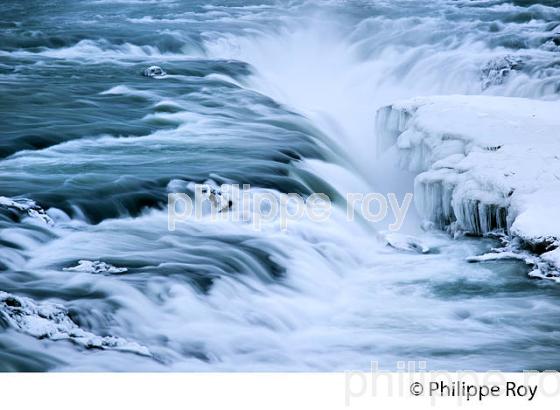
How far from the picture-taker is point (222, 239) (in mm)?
6496

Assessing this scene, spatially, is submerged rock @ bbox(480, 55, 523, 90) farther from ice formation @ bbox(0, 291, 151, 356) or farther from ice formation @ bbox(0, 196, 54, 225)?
ice formation @ bbox(0, 291, 151, 356)

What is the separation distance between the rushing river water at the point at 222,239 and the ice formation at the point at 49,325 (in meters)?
0.01

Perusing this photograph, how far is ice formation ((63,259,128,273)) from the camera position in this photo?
5.62 meters

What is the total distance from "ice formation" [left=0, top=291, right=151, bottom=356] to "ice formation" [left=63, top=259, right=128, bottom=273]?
0.63 m

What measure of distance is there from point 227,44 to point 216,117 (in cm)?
552

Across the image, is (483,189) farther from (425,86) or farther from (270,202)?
(425,86)

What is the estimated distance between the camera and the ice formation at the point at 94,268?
5.62 metres

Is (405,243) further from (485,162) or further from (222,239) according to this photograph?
(222,239)

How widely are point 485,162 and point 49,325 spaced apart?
13.0 ft

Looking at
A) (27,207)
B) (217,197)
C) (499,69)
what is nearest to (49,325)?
(27,207)

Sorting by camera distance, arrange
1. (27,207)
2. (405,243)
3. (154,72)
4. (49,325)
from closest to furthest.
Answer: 1. (49,325)
2. (27,207)
3. (405,243)
4. (154,72)

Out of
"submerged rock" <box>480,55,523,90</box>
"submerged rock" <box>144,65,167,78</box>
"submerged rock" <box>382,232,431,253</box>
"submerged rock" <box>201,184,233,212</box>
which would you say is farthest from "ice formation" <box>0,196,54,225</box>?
"submerged rock" <box>480,55,523,90</box>
